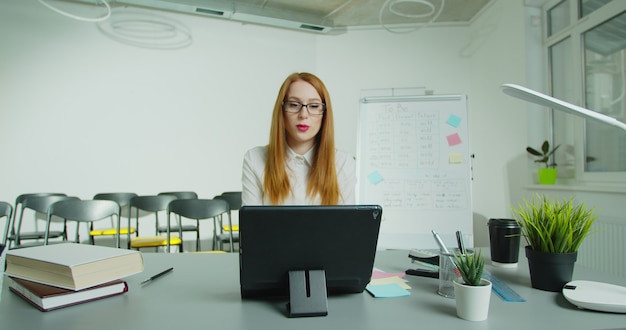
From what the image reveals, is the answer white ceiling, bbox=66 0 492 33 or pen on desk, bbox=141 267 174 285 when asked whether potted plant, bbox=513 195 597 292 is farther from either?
white ceiling, bbox=66 0 492 33

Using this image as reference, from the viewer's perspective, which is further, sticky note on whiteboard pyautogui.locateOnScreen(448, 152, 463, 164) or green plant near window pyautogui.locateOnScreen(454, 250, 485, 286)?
sticky note on whiteboard pyautogui.locateOnScreen(448, 152, 463, 164)

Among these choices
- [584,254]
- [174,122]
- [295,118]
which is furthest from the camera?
[174,122]

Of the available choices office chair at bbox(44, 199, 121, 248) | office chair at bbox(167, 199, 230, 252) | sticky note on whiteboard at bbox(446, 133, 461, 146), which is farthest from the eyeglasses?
office chair at bbox(44, 199, 121, 248)

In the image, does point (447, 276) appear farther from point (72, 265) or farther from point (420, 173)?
point (420, 173)

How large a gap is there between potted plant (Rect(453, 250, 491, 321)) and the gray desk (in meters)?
0.02

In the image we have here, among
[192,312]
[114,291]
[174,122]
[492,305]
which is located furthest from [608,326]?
[174,122]

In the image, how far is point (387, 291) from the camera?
39.8 inches

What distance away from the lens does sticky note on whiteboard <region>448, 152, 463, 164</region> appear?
243 cm

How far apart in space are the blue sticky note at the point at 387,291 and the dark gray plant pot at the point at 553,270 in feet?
1.16

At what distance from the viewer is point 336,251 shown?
904mm

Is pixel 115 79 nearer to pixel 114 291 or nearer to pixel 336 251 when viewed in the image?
pixel 114 291

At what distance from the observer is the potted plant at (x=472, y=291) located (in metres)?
0.82

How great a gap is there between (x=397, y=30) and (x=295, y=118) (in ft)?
14.4

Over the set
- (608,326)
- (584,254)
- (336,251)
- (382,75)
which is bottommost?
(584,254)
